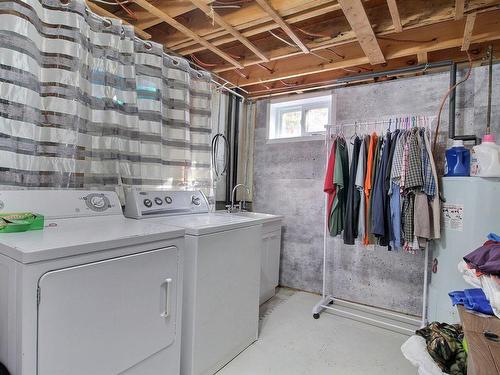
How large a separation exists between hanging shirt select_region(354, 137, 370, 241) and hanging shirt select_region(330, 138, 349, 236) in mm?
123

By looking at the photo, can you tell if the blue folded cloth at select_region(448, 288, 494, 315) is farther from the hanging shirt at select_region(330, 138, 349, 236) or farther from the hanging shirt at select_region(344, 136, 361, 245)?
the hanging shirt at select_region(330, 138, 349, 236)

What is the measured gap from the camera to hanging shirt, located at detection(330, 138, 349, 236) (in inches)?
97.0

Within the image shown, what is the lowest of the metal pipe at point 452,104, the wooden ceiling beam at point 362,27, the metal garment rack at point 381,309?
the metal garment rack at point 381,309

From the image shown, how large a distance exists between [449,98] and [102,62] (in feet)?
9.37

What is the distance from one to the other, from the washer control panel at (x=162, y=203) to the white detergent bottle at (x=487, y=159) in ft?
6.73

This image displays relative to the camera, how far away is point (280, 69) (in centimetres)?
299

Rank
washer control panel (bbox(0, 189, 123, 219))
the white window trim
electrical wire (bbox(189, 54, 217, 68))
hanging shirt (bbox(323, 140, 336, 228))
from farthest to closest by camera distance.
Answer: the white window trim → electrical wire (bbox(189, 54, 217, 68)) → hanging shirt (bbox(323, 140, 336, 228)) → washer control panel (bbox(0, 189, 123, 219))

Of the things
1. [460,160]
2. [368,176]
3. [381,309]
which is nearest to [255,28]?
[368,176]

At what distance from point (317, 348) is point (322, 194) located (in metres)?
1.55

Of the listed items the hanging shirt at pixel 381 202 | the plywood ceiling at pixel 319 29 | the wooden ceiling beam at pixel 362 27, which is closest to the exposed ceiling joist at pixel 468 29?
the plywood ceiling at pixel 319 29

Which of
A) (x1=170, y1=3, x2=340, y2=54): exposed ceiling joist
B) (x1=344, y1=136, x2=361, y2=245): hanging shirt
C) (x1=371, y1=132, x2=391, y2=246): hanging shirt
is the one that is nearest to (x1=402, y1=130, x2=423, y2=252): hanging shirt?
(x1=371, y1=132, x2=391, y2=246): hanging shirt

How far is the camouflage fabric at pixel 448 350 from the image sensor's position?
1.17m

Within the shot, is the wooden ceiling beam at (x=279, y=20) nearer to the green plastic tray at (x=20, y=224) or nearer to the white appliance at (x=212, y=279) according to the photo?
the white appliance at (x=212, y=279)

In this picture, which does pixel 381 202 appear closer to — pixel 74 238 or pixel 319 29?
pixel 319 29
